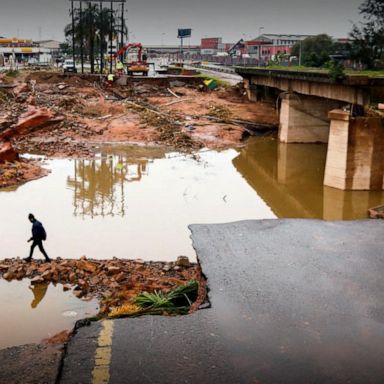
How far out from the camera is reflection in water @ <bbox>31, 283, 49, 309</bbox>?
12109 millimetres

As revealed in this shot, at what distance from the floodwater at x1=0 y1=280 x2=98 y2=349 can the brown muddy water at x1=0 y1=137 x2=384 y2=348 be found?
0.06 ft

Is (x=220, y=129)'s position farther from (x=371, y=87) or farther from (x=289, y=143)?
(x=371, y=87)

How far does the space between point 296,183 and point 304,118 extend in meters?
11.4

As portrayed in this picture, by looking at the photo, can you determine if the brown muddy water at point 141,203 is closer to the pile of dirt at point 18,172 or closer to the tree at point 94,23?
the pile of dirt at point 18,172

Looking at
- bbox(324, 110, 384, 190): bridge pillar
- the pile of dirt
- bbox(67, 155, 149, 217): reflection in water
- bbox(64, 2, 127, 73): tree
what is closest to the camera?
bbox(67, 155, 149, 217): reflection in water

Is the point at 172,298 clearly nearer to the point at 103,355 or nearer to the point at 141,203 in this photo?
the point at 103,355

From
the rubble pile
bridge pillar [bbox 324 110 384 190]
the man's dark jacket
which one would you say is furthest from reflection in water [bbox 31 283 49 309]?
bridge pillar [bbox 324 110 384 190]

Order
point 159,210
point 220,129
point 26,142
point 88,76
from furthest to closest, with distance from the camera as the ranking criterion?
point 88,76, point 220,129, point 26,142, point 159,210

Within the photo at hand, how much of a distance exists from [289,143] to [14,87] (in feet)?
92.6

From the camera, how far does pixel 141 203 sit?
2167cm

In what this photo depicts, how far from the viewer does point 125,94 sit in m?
53.3

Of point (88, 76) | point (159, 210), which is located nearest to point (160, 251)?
point (159, 210)

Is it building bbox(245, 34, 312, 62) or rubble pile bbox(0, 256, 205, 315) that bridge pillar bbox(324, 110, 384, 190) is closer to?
rubble pile bbox(0, 256, 205, 315)

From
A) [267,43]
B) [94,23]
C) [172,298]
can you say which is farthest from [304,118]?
[267,43]
